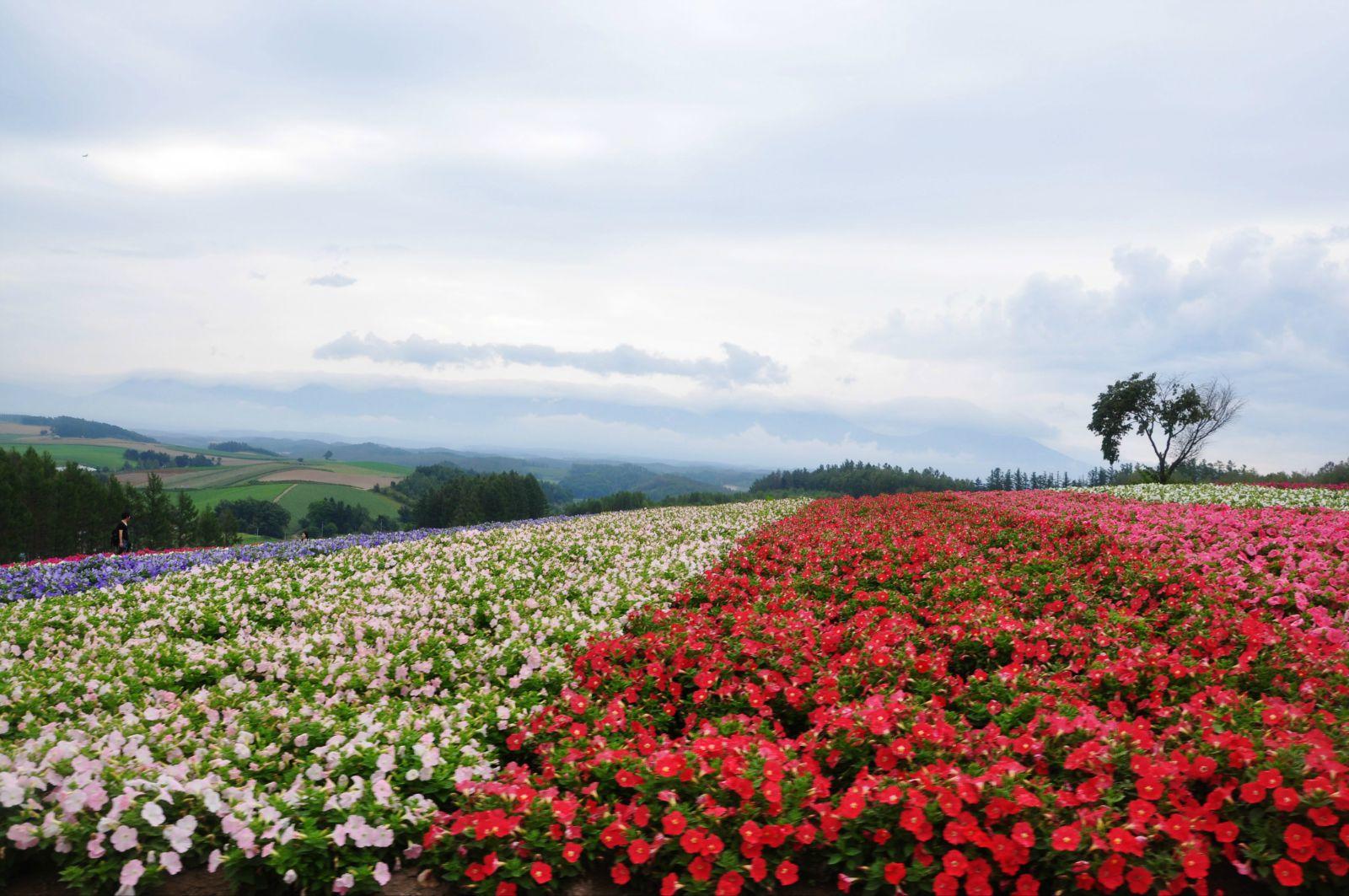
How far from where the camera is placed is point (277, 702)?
20.2 ft

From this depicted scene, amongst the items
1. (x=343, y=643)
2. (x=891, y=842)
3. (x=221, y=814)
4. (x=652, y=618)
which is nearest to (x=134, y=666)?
(x=343, y=643)

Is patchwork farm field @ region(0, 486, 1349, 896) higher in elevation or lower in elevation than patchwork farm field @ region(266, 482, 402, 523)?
higher

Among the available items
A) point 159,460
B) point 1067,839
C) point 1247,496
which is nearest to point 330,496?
point 159,460

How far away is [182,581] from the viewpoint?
11883 mm

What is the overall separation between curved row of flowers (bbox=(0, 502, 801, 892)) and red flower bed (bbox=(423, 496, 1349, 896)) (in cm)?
54

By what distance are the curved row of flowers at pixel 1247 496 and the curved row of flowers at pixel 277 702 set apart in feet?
52.0

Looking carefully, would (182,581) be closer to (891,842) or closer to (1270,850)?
(891,842)

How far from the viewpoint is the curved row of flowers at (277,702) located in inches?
165

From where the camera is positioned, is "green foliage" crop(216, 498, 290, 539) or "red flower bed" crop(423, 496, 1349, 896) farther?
"green foliage" crop(216, 498, 290, 539)

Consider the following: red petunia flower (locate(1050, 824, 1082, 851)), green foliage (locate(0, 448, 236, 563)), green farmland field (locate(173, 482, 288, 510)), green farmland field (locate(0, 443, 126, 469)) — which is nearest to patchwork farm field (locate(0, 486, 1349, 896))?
red petunia flower (locate(1050, 824, 1082, 851))

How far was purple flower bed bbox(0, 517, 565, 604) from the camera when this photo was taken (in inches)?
555

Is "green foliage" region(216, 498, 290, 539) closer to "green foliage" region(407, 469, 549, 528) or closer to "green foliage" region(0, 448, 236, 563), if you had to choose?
"green foliage" region(407, 469, 549, 528)

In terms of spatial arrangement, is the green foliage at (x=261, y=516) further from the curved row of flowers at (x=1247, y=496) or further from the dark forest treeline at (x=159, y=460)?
the curved row of flowers at (x=1247, y=496)

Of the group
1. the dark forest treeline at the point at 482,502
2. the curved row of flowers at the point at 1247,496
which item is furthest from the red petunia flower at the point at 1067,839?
the dark forest treeline at the point at 482,502
